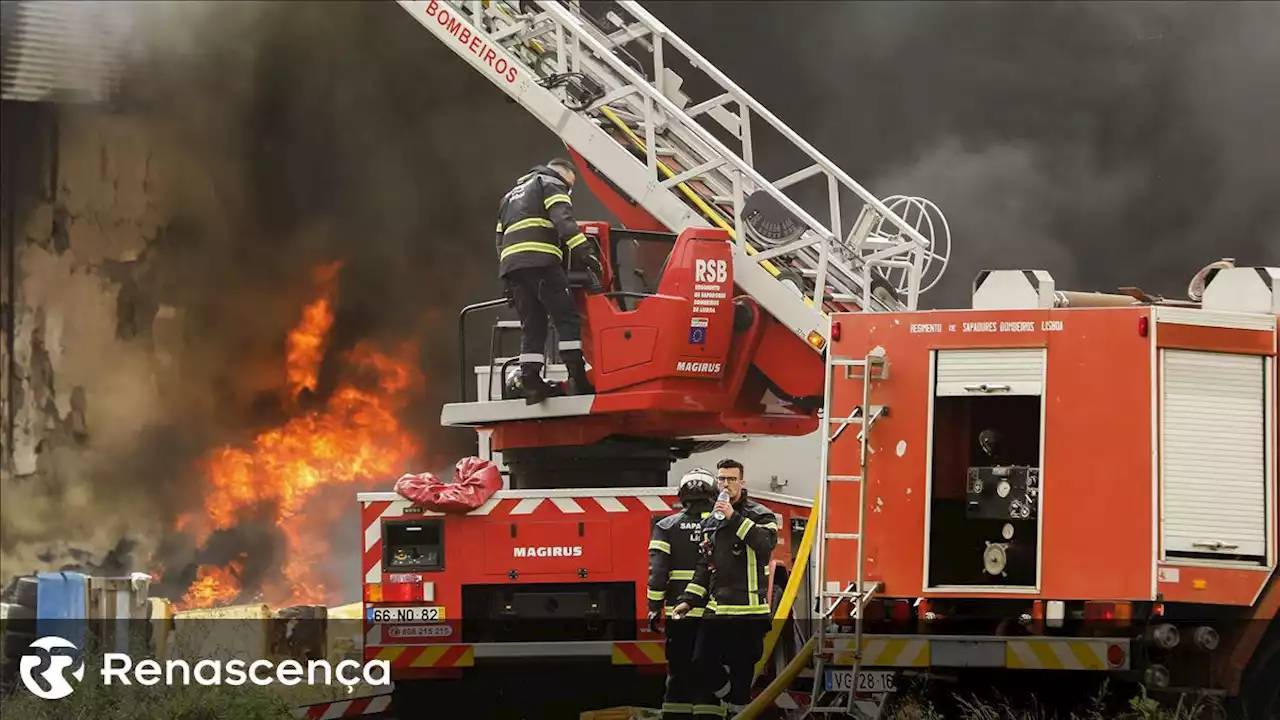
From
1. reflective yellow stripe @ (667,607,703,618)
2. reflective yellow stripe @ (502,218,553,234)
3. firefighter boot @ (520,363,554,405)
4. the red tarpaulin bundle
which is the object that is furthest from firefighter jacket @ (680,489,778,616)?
reflective yellow stripe @ (502,218,553,234)

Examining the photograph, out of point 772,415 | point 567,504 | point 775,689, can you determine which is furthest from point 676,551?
point 772,415

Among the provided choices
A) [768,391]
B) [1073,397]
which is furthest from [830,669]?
[768,391]

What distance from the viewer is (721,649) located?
877 centimetres

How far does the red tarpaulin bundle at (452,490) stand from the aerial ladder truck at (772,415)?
11cm

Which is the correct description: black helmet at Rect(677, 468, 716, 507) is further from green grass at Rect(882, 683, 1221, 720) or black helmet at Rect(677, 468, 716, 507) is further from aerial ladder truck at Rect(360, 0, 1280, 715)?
green grass at Rect(882, 683, 1221, 720)

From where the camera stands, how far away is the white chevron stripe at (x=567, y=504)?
991 cm

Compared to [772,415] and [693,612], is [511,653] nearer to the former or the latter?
[693,612]

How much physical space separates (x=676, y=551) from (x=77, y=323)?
30.5 feet

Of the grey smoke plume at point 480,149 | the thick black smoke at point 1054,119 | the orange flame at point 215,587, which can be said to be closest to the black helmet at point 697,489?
the grey smoke plume at point 480,149

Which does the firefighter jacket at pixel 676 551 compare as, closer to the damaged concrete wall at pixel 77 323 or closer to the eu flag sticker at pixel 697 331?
the eu flag sticker at pixel 697 331

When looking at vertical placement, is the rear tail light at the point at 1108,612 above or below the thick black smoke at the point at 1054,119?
below

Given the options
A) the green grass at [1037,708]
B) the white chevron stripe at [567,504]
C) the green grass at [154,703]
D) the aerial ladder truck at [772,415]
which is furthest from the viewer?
the green grass at [154,703]

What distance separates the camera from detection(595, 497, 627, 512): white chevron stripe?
9891 millimetres

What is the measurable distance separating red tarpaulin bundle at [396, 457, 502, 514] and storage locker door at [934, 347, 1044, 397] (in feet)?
10.2
